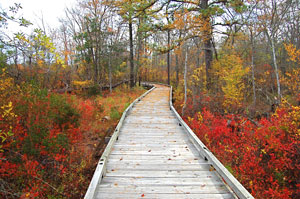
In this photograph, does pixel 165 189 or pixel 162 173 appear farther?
pixel 162 173

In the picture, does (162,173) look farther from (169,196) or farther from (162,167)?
(169,196)

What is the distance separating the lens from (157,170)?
374cm

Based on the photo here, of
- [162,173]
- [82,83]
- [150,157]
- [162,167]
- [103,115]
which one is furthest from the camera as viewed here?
[82,83]

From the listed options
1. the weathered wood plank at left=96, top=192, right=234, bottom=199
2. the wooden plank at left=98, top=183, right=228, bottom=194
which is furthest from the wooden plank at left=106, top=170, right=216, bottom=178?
the weathered wood plank at left=96, top=192, right=234, bottom=199

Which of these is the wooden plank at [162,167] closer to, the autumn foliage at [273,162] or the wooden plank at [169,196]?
the wooden plank at [169,196]

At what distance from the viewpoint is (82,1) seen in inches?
695

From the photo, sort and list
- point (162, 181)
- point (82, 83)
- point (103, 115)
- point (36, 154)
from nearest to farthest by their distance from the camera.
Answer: point (162, 181)
point (36, 154)
point (103, 115)
point (82, 83)

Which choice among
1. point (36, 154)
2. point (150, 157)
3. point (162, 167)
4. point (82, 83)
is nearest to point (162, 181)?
point (162, 167)

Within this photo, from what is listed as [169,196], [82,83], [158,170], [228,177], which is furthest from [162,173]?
[82,83]

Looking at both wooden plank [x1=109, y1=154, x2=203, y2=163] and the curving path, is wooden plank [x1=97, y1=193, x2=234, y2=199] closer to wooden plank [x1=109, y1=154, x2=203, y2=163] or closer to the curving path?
the curving path

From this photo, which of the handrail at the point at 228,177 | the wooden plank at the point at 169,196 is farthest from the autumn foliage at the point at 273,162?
the wooden plank at the point at 169,196

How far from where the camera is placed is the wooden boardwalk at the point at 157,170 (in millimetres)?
3031

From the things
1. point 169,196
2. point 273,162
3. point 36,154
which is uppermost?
point 36,154

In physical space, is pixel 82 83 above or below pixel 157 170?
above
